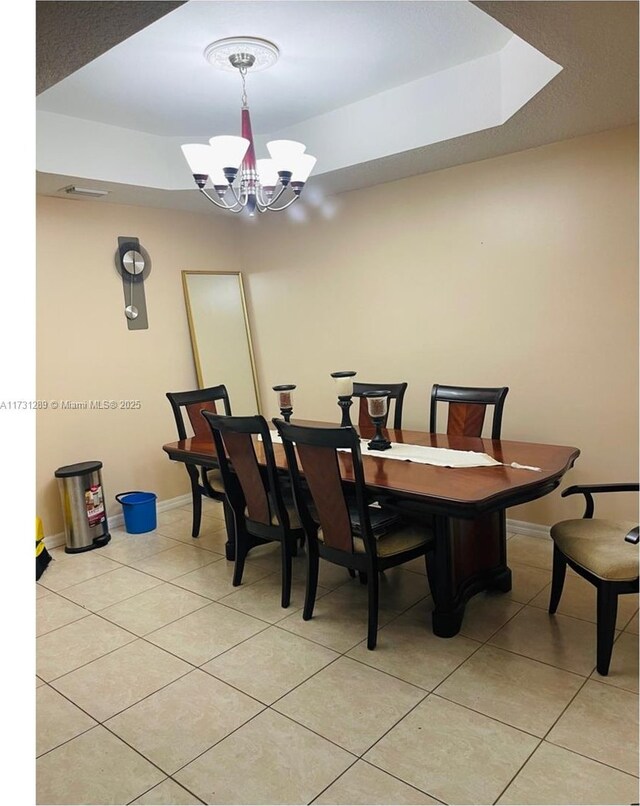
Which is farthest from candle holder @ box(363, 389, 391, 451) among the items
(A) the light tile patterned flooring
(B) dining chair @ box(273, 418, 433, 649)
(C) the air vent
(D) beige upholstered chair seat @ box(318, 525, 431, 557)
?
(C) the air vent

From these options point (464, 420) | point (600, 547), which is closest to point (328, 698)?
point (600, 547)

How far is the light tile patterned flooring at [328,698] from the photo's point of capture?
6.04 ft

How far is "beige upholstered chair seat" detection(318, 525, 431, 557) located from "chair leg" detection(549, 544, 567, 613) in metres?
0.57

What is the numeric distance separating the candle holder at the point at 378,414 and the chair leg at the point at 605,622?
1270 mm

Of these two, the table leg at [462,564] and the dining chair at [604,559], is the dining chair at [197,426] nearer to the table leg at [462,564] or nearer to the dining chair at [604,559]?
the table leg at [462,564]

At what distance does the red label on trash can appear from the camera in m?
4.01

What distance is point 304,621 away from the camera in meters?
2.84

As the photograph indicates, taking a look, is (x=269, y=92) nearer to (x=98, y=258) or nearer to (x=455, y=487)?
(x=98, y=258)

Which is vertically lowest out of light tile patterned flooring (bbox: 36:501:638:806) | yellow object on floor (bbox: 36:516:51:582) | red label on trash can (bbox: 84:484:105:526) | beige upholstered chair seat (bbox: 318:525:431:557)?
light tile patterned flooring (bbox: 36:501:638:806)

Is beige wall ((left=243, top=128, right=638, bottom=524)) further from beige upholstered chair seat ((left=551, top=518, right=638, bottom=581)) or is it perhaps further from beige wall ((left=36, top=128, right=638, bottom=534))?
beige upholstered chair seat ((left=551, top=518, right=638, bottom=581))

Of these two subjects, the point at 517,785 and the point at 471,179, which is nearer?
the point at 517,785

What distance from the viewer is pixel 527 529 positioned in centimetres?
382
